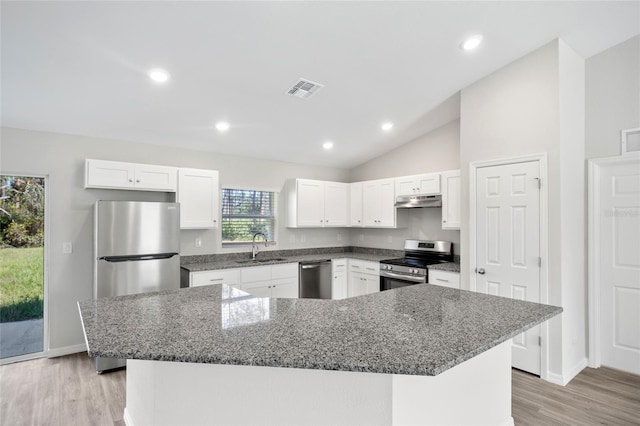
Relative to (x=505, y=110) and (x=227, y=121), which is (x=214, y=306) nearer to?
(x=227, y=121)

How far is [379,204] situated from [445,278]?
1618 millimetres

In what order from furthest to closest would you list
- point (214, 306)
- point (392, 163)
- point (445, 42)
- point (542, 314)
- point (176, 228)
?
point (392, 163) < point (176, 228) < point (445, 42) < point (214, 306) < point (542, 314)

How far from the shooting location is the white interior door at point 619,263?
10.8 feet

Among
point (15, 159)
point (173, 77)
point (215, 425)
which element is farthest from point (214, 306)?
point (15, 159)

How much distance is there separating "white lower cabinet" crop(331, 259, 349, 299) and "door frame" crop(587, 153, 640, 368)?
9.61 feet

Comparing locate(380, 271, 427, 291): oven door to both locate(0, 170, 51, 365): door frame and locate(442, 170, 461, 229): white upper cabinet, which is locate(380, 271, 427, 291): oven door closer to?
locate(442, 170, 461, 229): white upper cabinet

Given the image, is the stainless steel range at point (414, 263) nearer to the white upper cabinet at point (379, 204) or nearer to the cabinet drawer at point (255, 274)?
the white upper cabinet at point (379, 204)

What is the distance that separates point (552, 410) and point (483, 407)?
3.82 ft

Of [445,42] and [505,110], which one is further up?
[445,42]

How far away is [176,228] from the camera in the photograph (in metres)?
3.77

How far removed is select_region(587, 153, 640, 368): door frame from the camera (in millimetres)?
3443

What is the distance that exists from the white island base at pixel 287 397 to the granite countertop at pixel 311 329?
17 cm

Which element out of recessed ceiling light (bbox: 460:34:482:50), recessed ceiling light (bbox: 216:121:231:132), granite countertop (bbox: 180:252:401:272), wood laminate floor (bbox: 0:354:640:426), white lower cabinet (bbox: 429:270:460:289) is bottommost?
wood laminate floor (bbox: 0:354:640:426)

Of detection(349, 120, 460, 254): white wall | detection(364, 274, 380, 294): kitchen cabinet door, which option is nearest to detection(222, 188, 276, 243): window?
detection(364, 274, 380, 294): kitchen cabinet door
